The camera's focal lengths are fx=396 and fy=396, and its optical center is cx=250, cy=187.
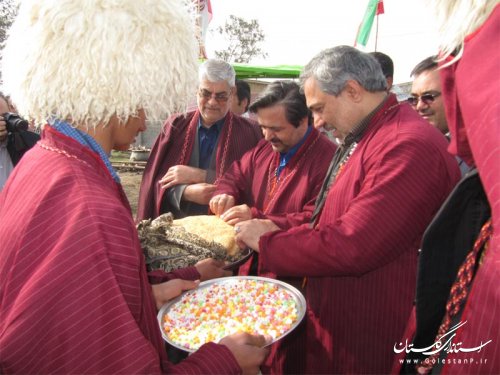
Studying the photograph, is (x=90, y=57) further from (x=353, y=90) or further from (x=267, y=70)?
(x=267, y=70)

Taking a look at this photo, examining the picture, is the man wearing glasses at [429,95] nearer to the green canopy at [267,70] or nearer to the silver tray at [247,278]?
the silver tray at [247,278]

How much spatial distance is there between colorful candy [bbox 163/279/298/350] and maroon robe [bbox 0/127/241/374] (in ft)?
2.05

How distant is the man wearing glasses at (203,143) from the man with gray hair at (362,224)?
1.46 m

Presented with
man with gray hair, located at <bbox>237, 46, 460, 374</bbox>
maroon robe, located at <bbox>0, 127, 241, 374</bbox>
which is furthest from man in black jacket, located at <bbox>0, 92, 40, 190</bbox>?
maroon robe, located at <bbox>0, 127, 241, 374</bbox>

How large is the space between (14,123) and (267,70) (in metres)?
8.55

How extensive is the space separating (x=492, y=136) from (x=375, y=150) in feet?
3.97

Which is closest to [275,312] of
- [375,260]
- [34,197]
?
[375,260]

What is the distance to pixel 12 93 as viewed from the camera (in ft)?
4.18

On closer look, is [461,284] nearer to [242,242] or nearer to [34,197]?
[34,197]

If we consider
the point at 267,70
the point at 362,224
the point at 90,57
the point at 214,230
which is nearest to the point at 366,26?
the point at 267,70

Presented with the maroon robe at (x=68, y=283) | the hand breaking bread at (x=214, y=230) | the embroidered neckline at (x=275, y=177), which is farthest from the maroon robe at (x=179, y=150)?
the maroon robe at (x=68, y=283)

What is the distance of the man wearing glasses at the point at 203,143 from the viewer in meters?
3.67

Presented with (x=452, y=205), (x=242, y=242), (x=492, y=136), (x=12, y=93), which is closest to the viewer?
(x=492, y=136)

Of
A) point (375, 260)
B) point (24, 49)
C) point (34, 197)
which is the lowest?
point (375, 260)
